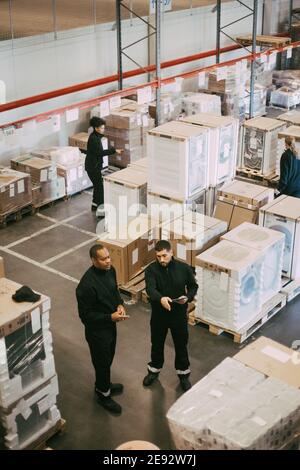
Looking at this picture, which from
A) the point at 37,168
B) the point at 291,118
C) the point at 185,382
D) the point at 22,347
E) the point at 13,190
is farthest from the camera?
the point at 291,118

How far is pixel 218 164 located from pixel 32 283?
10.8 ft

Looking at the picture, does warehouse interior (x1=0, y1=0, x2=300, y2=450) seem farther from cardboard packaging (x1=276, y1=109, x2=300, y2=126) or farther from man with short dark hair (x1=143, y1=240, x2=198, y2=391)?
man with short dark hair (x1=143, y1=240, x2=198, y2=391)

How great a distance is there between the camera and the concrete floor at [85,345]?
6.62 metres

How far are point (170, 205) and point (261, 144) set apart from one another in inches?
157

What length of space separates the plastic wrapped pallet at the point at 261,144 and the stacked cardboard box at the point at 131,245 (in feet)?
13.8

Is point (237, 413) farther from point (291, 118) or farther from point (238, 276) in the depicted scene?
point (291, 118)

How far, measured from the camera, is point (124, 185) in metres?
9.80

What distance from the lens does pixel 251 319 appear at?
812 cm

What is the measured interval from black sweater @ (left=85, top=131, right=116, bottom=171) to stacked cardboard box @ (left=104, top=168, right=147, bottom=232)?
1.32 meters

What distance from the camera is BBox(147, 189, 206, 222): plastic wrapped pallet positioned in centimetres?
925

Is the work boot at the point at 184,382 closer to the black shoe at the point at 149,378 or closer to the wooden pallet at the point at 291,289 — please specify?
the black shoe at the point at 149,378

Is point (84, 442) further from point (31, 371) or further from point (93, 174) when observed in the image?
point (93, 174)

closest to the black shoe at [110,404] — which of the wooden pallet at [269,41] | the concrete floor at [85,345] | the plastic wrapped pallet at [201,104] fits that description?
the concrete floor at [85,345]

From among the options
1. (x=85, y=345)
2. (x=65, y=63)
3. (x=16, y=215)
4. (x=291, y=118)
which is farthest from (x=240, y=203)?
(x=65, y=63)
